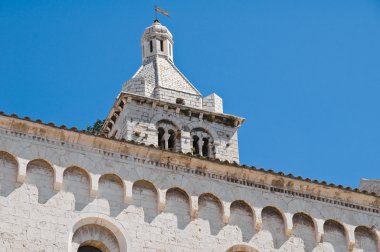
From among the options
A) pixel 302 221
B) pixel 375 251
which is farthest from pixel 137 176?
pixel 375 251

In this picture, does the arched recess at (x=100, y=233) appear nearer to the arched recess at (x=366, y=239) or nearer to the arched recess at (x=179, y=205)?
the arched recess at (x=179, y=205)

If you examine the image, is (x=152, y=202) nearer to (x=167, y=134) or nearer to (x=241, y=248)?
(x=241, y=248)

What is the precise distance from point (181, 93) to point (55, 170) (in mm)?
10690

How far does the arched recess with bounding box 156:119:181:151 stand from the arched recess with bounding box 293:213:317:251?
24.8 ft

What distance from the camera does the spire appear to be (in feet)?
99.9

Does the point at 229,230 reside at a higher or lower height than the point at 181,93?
lower

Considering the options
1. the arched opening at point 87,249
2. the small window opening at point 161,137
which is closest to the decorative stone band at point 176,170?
the arched opening at point 87,249

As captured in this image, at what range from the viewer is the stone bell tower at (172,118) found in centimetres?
2666

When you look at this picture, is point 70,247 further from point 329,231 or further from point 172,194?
point 329,231

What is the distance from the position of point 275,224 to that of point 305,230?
595mm

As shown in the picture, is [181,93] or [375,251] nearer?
[375,251]

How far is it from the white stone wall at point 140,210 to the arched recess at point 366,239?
0.06 ft

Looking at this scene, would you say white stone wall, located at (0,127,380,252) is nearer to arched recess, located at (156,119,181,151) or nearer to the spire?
arched recess, located at (156,119,181,151)

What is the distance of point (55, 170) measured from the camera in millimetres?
17844
